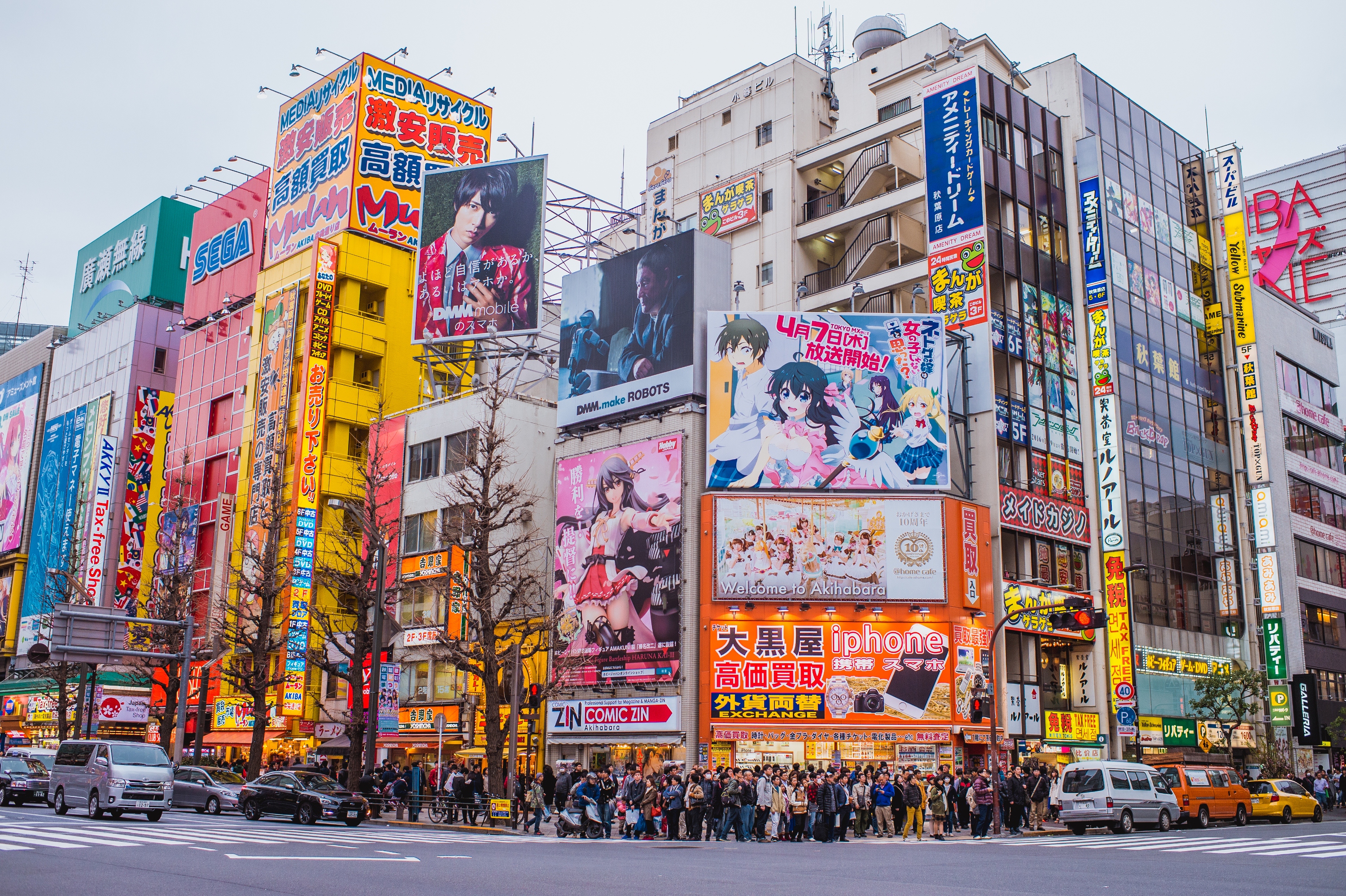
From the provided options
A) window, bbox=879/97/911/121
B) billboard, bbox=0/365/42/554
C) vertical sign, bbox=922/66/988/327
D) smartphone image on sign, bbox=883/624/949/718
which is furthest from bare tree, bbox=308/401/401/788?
billboard, bbox=0/365/42/554

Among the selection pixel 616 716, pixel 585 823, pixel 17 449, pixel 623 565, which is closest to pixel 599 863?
pixel 585 823

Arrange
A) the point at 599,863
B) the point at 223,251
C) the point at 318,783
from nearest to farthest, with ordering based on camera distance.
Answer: the point at 599,863, the point at 318,783, the point at 223,251

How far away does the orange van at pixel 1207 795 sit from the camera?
3303 cm

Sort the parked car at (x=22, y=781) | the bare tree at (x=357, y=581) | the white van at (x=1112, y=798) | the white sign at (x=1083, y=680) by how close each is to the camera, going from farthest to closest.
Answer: the white sign at (x=1083, y=680) < the bare tree at (x=357, y=581) < the parked car at (x=22, y=781) < the white van at (x=1112, y=798)

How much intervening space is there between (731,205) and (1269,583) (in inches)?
1183

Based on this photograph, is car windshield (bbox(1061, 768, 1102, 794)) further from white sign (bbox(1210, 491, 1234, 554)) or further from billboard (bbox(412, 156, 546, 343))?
white sign (bbox(1210, 491, 1234, 554))

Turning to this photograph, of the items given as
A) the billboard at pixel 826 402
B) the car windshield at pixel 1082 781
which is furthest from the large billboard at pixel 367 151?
the car windshield at pixel 1082 781

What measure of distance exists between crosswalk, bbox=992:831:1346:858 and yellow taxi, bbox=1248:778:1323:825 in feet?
25.9

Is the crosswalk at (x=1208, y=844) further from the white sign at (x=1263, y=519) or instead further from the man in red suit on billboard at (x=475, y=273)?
the man in red suit on billboard at (x=475, y=273)

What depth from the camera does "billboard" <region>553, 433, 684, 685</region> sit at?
41.1 meters

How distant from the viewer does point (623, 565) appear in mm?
42562

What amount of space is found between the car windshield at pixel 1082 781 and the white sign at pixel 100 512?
Result: 5556 cm

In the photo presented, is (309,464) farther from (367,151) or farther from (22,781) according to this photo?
(22,781)

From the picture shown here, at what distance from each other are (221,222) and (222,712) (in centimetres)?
2952
